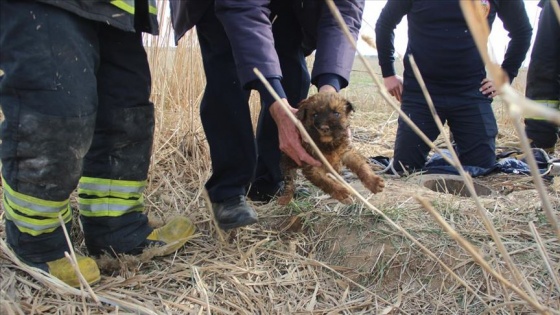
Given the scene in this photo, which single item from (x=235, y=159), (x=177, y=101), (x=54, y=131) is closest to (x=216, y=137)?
(x=235, y=159)

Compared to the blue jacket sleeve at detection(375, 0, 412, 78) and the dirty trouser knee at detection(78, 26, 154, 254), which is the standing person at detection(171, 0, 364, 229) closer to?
the dirty trouser knee at detection(78, 26, 154, 254)

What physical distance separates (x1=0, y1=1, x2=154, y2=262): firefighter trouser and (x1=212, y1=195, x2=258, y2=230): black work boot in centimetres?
39

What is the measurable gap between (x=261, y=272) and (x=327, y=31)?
1.23m

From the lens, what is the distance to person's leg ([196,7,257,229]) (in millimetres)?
2348

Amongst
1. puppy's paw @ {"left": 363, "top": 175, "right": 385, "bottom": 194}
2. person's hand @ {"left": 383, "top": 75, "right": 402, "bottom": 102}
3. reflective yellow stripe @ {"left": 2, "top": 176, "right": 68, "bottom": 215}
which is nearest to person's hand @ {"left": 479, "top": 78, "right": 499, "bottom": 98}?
person's hand @ {"left": 383, "top": 75, "right": 402, "bottom": 102}

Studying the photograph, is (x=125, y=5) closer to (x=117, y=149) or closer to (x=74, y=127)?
(x=74, y=127)

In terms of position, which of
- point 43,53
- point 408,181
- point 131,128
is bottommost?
point 408,181

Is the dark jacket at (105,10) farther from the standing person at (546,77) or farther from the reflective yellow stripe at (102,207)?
the standing person at (546,77)

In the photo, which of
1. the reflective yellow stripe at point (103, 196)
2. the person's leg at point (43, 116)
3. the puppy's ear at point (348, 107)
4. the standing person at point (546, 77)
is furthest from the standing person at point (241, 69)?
the standing person at point (546, 77)

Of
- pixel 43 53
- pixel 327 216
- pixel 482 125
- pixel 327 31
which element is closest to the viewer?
pixel 43 53

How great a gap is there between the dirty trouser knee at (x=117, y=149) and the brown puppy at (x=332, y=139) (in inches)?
31.4

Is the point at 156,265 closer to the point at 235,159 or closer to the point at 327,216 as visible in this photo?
the point at 235,159

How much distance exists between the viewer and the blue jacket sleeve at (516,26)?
3877 mm

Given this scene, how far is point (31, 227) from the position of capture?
5.78 ft
